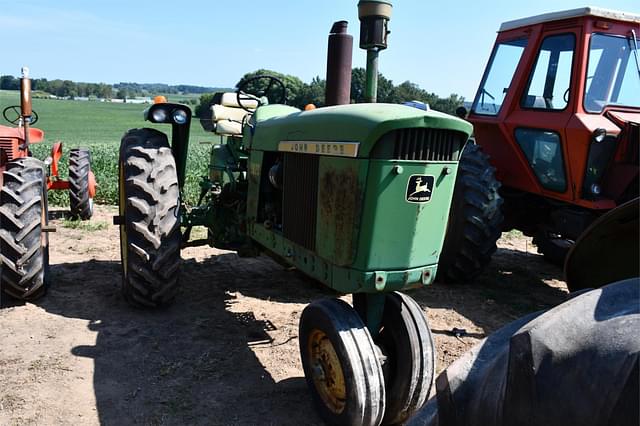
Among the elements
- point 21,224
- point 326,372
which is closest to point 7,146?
point 21,224

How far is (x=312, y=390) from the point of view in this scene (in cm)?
298

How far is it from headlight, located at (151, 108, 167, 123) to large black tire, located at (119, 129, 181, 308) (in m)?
0.33

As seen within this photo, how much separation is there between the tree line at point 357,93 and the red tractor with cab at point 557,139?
1.36 meters

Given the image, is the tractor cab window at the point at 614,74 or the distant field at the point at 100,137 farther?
the distant field at the point at 100,137

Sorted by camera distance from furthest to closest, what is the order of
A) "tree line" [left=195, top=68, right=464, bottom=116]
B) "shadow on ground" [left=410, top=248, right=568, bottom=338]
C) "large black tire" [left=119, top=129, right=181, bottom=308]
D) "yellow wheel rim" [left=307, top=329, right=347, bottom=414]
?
"tree line" [left=195, top=68, right=464, bottom=116] < "shadow on ground" [left=410, top=248, right=568, bottom=338] < "large black tire" [left=119, top=129, right=181, bottom=308] < "yellow wheel rim" [left=307, top=329, right=347, bottom=414]

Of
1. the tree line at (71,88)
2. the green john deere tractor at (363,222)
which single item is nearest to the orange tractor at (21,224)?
the green john deere tractor at (363,222)

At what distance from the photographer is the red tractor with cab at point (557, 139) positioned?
15.4 feet

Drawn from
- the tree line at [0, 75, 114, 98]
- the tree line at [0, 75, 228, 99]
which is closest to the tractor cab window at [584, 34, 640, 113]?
the tree line at [0, 75, 228, 99]

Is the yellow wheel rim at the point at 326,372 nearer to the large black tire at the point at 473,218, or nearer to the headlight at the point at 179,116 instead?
the headlight at the point at 179,116

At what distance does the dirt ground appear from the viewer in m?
2.99

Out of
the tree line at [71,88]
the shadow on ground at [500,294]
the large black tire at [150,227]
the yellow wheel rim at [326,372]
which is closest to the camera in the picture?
the yellow wheel rim at [326,372]

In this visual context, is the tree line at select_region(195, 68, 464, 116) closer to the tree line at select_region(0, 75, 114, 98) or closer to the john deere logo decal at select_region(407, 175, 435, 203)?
the john deere logo decal at select_region(407, 175, 435, 203)

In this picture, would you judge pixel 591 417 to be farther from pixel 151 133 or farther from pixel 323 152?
pixel 151 133

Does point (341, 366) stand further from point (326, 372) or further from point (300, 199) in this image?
point (300, 199)
